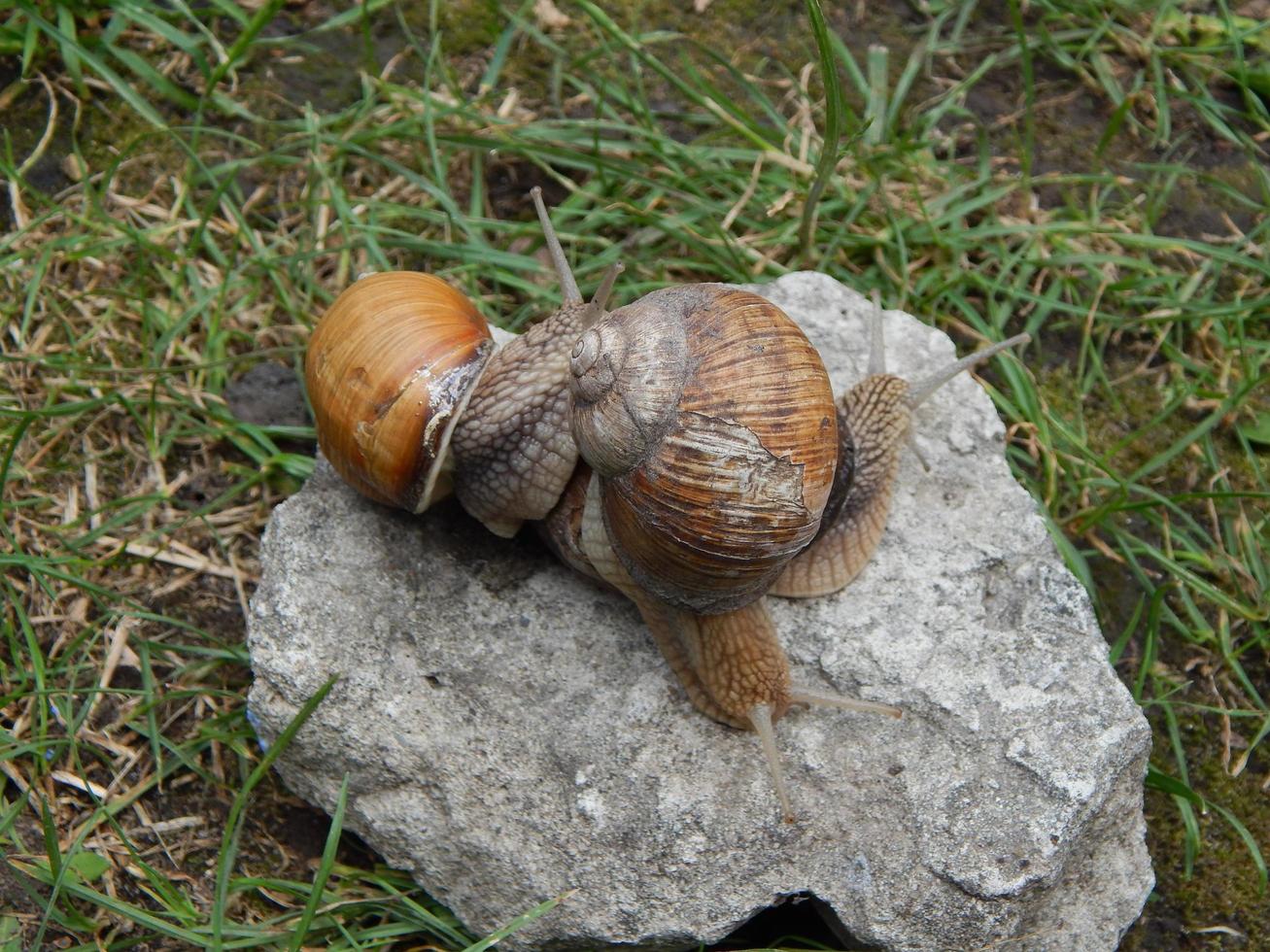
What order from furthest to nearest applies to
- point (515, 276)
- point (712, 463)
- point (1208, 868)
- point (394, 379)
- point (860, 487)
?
point (515, 276) → point (1208, 868) → point (860, 487) → point (394, 379) → point (712, 463)

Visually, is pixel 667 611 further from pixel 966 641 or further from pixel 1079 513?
pixel 1079 513

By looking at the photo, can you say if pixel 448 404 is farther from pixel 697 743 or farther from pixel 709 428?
pixel 697 743

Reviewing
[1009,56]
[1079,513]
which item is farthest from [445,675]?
[1009,56]

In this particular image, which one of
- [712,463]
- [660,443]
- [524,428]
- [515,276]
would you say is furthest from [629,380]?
[515,276]

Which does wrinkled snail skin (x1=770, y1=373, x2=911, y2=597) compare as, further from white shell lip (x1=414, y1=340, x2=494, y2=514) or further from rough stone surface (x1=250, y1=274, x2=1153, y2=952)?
white shell lip (x1=414, y1=340, x2=494, y2=514)

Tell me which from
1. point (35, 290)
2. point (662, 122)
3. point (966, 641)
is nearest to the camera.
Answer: point (966, 641)
